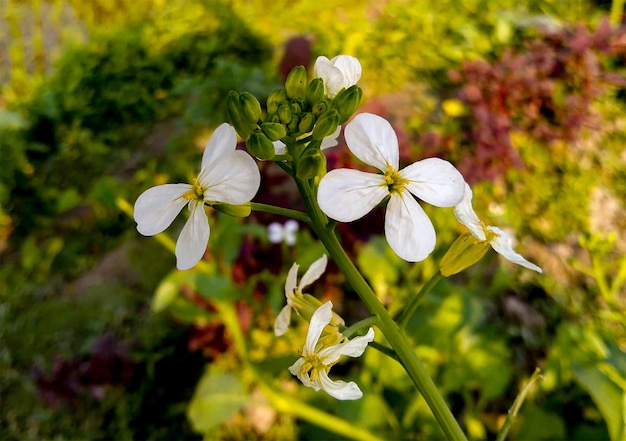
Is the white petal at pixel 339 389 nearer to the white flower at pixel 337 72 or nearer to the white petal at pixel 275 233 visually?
the white flower at pixel 337 72

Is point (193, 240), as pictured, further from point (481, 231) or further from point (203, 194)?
point (481, 231)

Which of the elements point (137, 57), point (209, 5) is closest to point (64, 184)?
point (137, 57)

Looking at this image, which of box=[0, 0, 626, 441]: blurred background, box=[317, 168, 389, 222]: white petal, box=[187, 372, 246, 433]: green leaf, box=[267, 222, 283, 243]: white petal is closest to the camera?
box=[317, 168, 389, 222]: white petal

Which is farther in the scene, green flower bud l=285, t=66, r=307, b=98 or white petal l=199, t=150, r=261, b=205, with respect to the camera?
green flower bud l=285, t=66, r=307, b=98

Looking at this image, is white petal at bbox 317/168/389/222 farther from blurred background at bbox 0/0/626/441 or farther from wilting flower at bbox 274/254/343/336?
blurred background at bbox 0/0/626/441

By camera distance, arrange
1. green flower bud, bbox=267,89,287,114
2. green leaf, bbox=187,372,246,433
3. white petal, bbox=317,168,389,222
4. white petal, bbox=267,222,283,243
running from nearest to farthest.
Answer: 1. white petal, bbox=317,168,389,222
2. green flower bud, bbox=267,89,287,114
3. green leaf, bbox=187,372,246,433
4. white petal, bbox=267,222,283,243

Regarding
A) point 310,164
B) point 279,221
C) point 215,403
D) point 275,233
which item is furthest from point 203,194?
point 279,221

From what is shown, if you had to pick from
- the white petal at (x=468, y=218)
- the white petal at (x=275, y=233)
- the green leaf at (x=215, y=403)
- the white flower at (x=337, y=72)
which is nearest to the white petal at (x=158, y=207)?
the white flower at (x=337, y=72)

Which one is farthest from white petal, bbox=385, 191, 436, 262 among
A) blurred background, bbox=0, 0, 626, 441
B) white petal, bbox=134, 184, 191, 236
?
blurred background, bbox=0, 0, 626, 441

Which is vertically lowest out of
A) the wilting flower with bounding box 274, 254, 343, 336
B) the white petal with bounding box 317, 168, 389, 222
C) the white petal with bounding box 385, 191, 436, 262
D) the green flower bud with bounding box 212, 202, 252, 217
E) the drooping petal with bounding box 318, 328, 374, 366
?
the wilting flower with bounding box 274, 254, 343, 336
